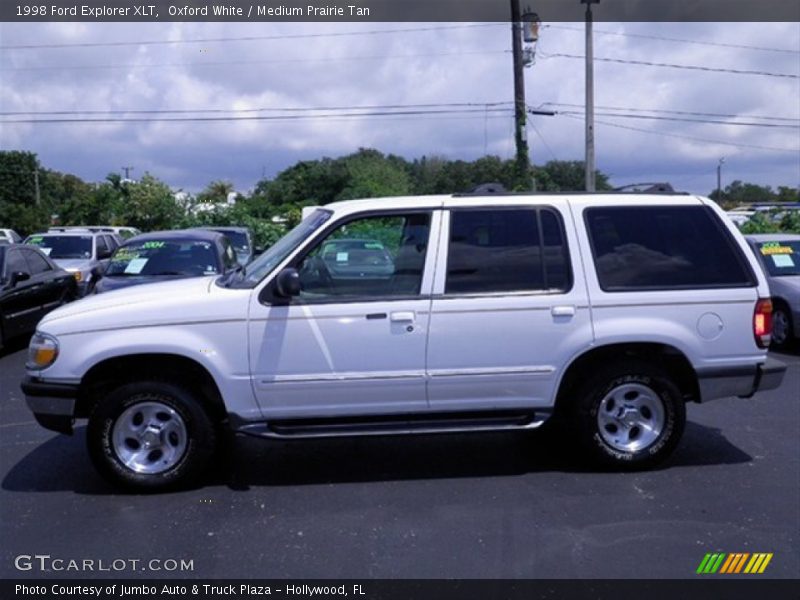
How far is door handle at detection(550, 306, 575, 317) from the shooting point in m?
5.57

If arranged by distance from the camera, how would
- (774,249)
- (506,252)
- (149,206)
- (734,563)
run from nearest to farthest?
(734,563) → (506,252) → (774,249) → (149,206)

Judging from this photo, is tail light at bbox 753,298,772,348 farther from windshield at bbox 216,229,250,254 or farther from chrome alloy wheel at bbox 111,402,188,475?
windshield at bbox 216,229,250,254

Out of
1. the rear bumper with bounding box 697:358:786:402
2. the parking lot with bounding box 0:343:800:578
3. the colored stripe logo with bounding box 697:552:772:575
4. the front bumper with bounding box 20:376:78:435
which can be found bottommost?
the colored stripe logo with bounding box 697:552:772:575

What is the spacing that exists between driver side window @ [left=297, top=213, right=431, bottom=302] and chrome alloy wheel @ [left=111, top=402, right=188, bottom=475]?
1.20 meters

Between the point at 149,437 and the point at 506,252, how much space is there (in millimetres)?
2699

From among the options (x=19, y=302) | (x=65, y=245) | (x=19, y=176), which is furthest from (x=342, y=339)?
(x=19, y=176)

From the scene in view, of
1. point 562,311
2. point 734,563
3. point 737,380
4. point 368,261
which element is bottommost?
point 734,563

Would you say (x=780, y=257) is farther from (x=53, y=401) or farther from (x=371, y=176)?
(x=371, y=176)

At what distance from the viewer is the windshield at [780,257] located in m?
11.6

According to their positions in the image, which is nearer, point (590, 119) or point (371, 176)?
point (590, 119)

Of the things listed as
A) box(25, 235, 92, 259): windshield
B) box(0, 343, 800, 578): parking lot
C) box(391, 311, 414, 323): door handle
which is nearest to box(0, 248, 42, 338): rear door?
box(0, 343, 800, 578): parking lot

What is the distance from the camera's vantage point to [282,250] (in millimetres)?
5824

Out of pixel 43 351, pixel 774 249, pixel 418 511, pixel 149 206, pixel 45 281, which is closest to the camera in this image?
pixel 418 511
